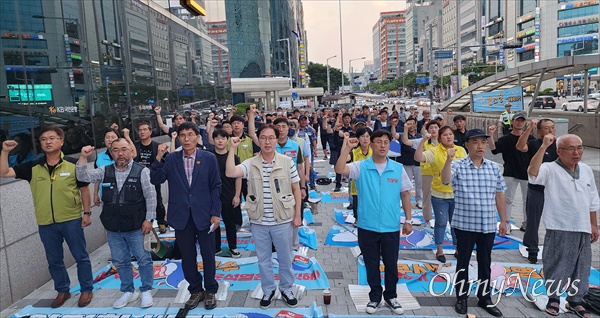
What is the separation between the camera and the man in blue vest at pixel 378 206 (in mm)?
4262

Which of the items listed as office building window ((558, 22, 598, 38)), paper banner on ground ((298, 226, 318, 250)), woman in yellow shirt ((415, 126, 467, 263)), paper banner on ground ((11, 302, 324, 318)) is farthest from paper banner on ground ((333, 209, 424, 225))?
office building window ((558, 22, 598, 38))

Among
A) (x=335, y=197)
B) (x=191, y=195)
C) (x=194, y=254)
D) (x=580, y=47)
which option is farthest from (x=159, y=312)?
(x=580, y=47)

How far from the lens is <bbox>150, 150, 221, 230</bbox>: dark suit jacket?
4.47 metres

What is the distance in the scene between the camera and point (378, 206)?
425 cm

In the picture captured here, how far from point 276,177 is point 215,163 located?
2.32 ft

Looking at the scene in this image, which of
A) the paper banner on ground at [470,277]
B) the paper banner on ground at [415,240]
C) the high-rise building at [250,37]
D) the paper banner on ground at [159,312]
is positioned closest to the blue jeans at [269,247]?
the paper banner on ground at [159,312]

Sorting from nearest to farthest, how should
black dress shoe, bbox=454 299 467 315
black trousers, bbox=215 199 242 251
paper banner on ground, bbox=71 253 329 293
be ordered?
black dress shoe, bbox=454 299 467 315 < paper banner on ground, bbox=71 253 329 293 < black trousers, bbox=215 199 242 251

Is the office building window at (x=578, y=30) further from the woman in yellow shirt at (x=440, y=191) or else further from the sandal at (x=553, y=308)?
the sandal at (x=553, y=308)

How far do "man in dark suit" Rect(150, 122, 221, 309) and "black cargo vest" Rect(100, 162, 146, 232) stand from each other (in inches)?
10.0

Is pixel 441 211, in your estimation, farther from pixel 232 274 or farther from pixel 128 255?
pixel 128 255

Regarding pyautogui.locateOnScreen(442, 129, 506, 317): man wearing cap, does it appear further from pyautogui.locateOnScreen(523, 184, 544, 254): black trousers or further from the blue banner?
the blue banner

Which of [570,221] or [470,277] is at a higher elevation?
[570,221]

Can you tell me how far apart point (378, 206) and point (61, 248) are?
3.60 metres

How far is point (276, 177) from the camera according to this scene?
14.7ft
